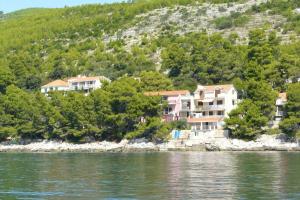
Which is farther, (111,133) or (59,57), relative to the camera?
(59,57)

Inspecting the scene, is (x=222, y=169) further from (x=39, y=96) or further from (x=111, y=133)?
(x=39, y=96)

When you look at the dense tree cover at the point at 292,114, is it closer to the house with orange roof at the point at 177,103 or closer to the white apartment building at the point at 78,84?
the house with orange roof at the point at 177,103

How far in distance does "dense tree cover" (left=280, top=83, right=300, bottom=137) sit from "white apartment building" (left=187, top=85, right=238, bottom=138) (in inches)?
353

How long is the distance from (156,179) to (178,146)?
3281cm

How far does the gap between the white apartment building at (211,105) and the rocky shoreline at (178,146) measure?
19.2 ft

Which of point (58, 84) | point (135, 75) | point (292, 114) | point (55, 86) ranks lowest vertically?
point (292, 114)

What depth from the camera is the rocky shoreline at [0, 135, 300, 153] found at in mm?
66188

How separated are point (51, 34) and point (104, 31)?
37.4ft

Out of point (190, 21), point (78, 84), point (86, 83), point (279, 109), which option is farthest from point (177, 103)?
point (190, 21)

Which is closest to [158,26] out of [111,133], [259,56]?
[259,56]

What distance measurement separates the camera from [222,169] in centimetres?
4225

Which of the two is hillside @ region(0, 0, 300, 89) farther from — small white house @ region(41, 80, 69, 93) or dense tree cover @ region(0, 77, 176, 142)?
dense tree cover @ region(0, 77, 176, 142)

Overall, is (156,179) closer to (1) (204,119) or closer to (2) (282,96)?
(2) (282,96)

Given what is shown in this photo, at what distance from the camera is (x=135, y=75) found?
99.4 m
